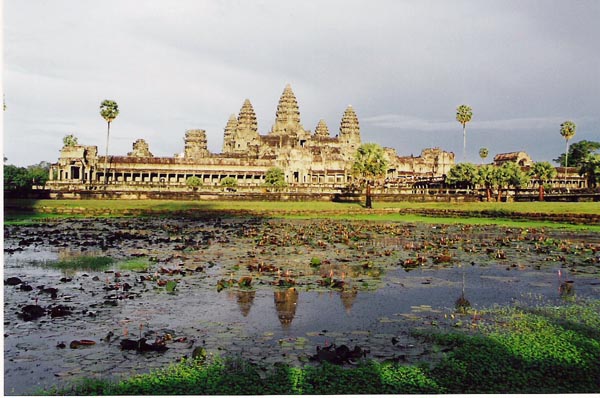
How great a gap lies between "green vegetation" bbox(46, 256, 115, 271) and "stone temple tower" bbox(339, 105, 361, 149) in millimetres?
113852

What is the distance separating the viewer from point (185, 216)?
3094cm

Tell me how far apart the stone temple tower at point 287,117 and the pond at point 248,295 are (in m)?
107

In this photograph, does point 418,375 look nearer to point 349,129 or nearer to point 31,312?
point 31,312

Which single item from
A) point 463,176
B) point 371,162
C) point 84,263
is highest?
point 371,162

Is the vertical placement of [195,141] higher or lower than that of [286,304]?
higher

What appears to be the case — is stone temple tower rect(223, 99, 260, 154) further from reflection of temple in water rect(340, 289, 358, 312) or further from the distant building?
reflection of temple in water rect(340, 289, 358, 312)

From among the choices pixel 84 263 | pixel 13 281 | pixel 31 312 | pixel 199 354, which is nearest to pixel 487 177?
pixel 84 263

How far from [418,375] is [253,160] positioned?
9809 cm

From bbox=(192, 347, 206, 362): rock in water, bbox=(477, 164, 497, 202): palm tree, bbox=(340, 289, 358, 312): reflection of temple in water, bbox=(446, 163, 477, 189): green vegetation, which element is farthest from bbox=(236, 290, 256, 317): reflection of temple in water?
bbox=(446, 163, 477, 189): green vegetation

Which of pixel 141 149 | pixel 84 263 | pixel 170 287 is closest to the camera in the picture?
pixel 170 287

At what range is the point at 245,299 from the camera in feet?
28.9

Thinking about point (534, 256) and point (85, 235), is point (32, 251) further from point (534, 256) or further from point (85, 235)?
point (534, 256)

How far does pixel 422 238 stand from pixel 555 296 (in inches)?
392

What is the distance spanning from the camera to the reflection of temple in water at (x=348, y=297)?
Result: 851cm
